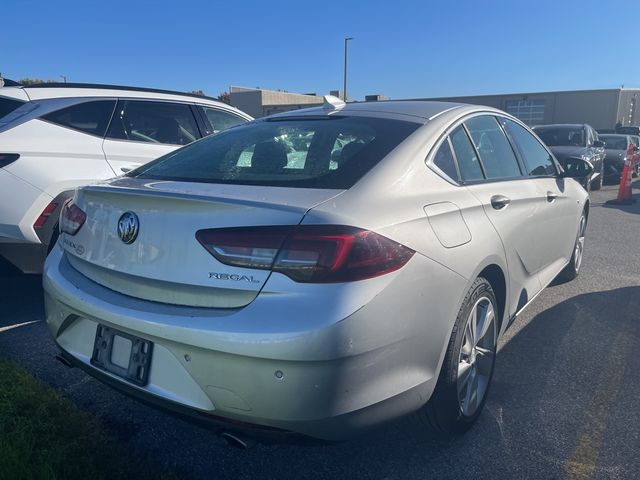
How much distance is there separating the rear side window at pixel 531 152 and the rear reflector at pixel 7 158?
Result: 11.3 ft

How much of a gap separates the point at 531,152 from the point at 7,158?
12.4 ft

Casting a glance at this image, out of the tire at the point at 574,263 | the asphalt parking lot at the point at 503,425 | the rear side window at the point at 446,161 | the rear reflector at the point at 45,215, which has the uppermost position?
the rear side window at the point at 446,161

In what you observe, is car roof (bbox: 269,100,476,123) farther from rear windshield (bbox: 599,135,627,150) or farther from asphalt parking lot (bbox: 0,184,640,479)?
rear windshield (bbox: 599,135,627,150)

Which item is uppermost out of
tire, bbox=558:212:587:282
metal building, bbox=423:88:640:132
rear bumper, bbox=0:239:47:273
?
metal building, bbox=423:88:640:132

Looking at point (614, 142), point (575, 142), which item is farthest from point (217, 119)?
point (614, 142)

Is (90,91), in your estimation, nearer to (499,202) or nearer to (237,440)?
(499,202)

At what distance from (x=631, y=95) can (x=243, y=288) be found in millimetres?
42601

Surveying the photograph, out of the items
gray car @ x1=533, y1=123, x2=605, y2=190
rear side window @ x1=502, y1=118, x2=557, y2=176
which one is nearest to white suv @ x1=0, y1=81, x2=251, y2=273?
rear side window @ x1=502, y1=118, x2=557, y2=176

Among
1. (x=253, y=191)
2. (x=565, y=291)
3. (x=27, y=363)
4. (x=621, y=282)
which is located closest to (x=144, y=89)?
(x=27, y=363)

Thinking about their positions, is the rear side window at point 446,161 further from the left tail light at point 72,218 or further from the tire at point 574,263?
the tire at point 574,263

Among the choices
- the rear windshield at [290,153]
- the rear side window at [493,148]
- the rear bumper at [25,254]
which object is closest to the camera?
the rear windshield at [290,153]

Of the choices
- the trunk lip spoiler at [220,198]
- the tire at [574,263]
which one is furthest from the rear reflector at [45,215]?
the tire at [574,263]

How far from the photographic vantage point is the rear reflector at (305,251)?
177 cm

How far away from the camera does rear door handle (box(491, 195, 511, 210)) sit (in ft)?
9.11
